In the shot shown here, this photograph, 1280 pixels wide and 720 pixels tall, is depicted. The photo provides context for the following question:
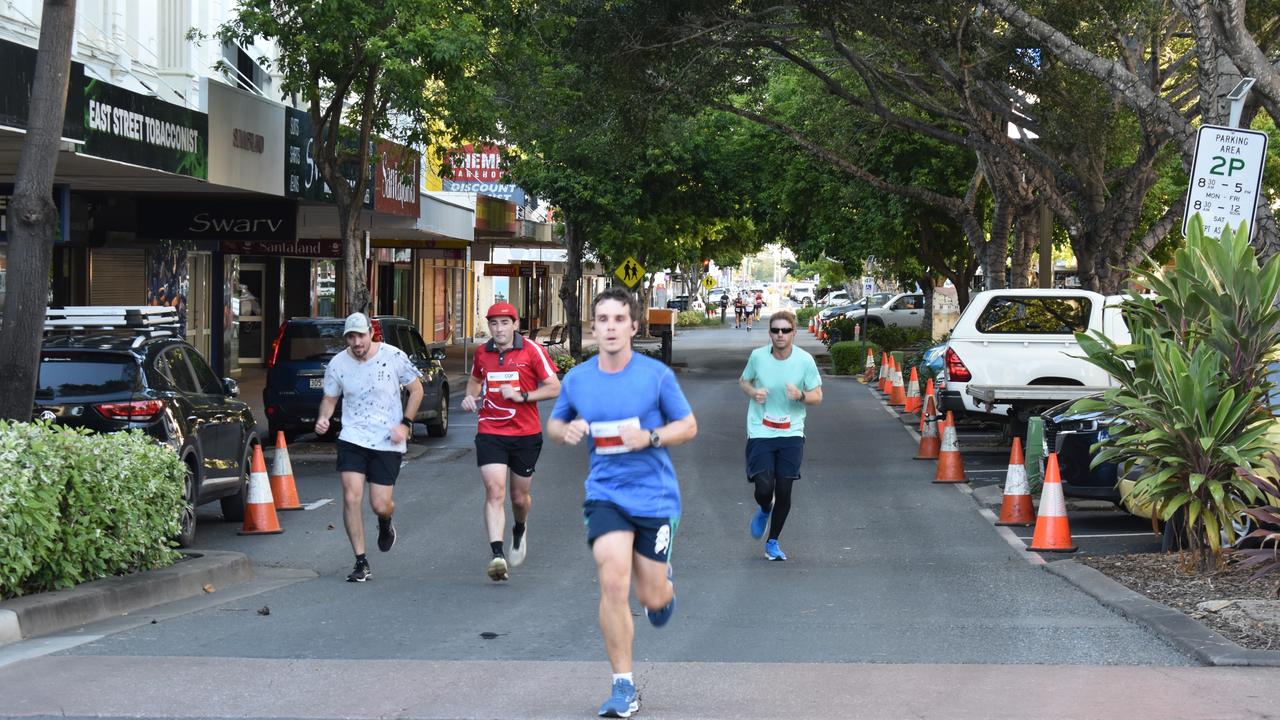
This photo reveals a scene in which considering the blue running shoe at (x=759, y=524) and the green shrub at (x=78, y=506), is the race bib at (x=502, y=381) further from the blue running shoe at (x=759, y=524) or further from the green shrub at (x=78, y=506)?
the blue running shoe at (x=759, y=524)

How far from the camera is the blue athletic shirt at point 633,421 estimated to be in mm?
6418

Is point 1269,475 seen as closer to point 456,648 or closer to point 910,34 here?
point 456,648

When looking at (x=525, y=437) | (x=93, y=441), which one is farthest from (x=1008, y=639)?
(x=93, y=441)

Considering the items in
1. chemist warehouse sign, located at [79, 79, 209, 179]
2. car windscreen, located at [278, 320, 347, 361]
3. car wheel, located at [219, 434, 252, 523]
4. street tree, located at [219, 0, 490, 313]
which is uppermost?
street tree, located at [219, 0, 490, 313]

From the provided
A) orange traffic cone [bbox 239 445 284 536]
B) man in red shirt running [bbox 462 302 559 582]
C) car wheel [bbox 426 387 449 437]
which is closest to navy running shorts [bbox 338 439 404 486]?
man in red shirt running [bbox 462 302 559 582]

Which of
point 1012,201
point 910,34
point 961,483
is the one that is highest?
point 910,34

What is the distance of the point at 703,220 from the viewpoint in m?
40.9

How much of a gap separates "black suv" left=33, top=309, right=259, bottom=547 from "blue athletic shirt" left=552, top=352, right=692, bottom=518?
18.3 ft

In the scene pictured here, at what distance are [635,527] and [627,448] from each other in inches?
13.6

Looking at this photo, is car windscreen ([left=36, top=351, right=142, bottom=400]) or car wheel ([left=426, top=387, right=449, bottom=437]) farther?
car wheel ([left=426, top=387, right=449, bottom=437])

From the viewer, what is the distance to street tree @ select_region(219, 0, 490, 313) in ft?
61.5

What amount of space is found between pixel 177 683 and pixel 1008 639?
4214mm

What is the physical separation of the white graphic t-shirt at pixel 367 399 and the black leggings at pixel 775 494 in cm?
263

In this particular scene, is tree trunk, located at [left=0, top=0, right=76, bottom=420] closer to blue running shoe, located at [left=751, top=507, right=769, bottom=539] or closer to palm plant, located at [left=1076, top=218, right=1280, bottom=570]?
blue running shoe, located at [left=751, top=507, right=769, bottom=539]
